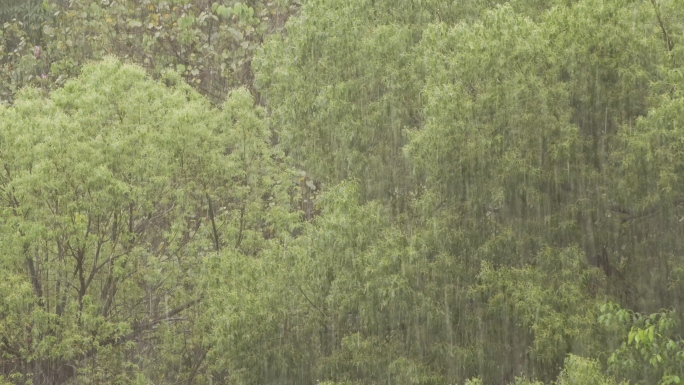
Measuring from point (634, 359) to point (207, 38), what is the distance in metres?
16.9

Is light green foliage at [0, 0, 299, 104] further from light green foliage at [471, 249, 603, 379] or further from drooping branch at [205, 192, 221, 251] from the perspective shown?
light green foliage at [471, 249, 603, 379]

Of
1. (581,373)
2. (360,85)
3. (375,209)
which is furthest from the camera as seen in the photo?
(360,85)

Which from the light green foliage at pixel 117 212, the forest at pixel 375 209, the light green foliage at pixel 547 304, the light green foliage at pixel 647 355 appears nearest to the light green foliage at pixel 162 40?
the light green foliage at pixel 117 212

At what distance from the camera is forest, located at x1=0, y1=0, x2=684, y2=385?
52.0 ft

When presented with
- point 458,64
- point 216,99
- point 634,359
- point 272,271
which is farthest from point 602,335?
point 216,99

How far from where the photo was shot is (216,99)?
92.3 feet

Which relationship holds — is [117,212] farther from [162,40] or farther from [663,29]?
[663,29]

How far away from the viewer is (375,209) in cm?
1708

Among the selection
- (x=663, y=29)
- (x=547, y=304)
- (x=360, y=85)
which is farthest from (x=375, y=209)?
(x=663, y=29)

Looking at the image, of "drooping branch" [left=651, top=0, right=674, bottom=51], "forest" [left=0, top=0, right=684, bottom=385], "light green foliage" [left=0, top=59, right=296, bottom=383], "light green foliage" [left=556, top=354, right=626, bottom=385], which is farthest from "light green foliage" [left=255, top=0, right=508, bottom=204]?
"light green foliage" [left=556, top=354, right=626, bottom=385]

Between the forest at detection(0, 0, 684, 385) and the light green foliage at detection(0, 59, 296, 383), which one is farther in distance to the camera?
the light green foliage at detection(0, 59, 296, 383)

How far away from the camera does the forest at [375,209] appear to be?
1585 centimetres

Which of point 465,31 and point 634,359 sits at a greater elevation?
point 465,31

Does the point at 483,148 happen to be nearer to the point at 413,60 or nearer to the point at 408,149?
the point at 408,149
